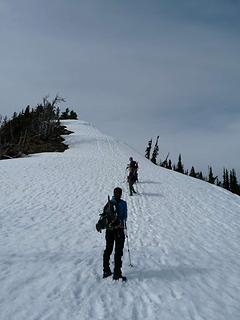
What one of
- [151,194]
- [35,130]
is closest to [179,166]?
[35,130]

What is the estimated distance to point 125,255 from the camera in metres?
11.5

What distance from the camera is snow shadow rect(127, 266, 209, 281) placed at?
31.8 feet

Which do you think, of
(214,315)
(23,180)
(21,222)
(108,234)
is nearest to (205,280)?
(214,315)

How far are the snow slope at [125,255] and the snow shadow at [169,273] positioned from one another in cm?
3

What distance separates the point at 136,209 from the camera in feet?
62.7

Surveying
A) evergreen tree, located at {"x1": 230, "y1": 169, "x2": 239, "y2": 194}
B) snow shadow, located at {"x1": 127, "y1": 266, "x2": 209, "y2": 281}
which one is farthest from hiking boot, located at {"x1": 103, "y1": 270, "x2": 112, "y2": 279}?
evergreen tree, located at {"x1": 230, "y1": 169, "x2": 239, "y2": 194}

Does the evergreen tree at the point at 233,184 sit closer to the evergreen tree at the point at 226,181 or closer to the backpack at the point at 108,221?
the evergreen tree at the point at 226,181

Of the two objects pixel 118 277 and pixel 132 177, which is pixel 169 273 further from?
pixel 132 177

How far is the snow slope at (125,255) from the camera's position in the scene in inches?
302

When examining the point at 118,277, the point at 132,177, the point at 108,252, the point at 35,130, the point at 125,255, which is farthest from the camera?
the point at 35,130

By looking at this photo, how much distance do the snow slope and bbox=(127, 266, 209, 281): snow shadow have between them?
0.03m

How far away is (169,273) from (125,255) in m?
1.82

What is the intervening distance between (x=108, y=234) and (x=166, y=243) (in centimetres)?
454

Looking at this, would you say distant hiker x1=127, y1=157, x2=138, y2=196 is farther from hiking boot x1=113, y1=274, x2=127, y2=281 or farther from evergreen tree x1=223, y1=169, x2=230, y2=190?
evergreen tree x1=223, y1=169, x2=230, y2=190
